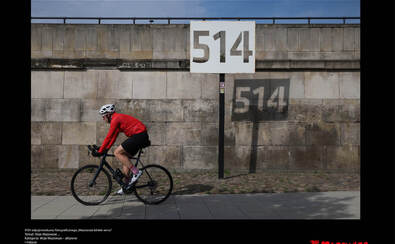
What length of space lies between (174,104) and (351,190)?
549 centimetres

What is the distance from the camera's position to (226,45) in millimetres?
7980

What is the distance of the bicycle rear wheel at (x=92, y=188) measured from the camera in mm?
5582

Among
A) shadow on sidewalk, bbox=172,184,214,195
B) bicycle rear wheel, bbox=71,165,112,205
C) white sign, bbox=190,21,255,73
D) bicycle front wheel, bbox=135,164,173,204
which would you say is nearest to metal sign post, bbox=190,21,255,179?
white sign, bbox=190,21,255,73

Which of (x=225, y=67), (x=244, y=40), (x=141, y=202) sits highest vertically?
(x=244, y=40)

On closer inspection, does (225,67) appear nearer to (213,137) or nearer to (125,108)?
(213,137)

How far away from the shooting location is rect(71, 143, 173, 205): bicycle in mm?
5570

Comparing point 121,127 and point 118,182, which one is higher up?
point 121,127

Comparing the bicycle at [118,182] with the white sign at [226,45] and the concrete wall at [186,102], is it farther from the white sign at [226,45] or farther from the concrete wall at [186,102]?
the white sign at [226,45]

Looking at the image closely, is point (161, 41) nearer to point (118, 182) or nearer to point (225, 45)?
point (225, 45)

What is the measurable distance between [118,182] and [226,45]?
15.4 ft

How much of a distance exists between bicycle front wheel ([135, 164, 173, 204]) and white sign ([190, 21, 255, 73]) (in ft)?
11.5

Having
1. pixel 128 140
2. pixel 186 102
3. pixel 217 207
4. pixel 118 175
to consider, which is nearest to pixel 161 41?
pixel 186 102

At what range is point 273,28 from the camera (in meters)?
9.33
